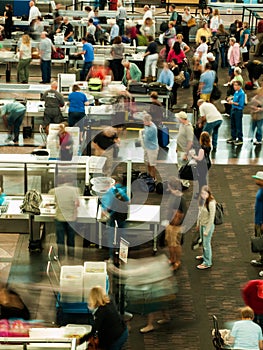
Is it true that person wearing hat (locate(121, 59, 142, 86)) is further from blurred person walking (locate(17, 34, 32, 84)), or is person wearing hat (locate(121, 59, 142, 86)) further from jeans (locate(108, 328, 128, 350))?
jeans (locate(108, 328, 128, 350))

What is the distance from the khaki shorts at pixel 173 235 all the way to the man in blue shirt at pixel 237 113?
5.90 m

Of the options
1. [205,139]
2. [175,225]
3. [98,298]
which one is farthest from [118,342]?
[205,139]

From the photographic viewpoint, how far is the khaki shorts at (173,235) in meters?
12.9

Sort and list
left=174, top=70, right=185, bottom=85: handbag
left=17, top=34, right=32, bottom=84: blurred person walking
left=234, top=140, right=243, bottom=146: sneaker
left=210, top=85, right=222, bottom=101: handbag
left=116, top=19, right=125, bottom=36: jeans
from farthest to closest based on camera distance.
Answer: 1. left=116, top=19, right=125, bottom=36: jeans
2. left=17, top=34, right=32, bottom=84: blurred person walking
3. left=174, top=70, right=185, bottom=85: handbag
4. left=210, top=85, right=222, bottom=101: handbag
5. left=234, top=140, right=243, bottom=146: sneaker

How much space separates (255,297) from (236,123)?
8.23 metres

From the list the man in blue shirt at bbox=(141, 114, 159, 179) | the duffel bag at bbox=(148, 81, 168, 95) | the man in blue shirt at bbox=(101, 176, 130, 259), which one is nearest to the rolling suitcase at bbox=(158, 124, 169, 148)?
the man in blue shirt at bbox=(141, 114, 159, 179)

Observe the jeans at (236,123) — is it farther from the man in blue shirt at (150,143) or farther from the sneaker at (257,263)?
the sneaker at (257,263)

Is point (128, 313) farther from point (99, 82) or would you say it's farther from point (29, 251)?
point (99, 82)

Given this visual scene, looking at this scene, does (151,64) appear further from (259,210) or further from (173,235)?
(173,235)

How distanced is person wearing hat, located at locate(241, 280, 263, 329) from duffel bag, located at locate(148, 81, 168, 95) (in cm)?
921

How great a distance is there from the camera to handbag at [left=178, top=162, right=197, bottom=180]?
15.7 m

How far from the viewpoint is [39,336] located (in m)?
10.2

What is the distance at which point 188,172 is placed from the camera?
1577cm

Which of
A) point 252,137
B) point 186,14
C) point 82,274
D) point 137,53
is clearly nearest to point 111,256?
point 82,274
